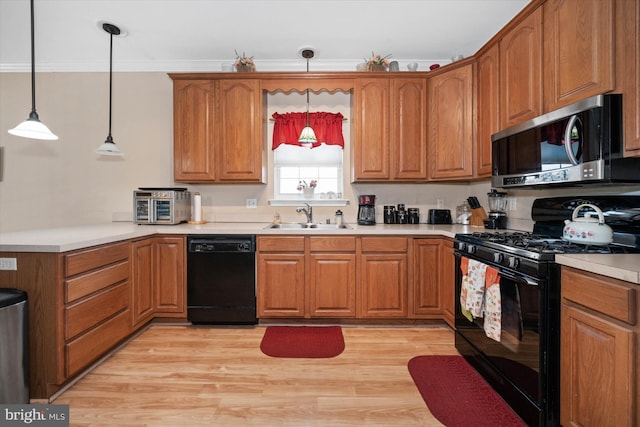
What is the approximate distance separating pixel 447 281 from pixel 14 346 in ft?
9.65

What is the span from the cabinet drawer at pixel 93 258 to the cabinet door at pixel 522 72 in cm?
307

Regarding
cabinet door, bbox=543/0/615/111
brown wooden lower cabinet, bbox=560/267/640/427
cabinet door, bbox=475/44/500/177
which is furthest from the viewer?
cabinet door, bbox=475/44/500/177

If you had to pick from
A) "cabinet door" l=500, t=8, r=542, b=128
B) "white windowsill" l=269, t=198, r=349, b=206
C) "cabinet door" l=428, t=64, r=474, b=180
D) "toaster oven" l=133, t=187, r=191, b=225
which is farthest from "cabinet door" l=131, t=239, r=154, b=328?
"cabinet door" l=500, t=8, r=542, b=128

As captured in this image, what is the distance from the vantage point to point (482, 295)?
186cm

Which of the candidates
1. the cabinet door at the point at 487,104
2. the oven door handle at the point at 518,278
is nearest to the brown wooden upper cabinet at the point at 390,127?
the cabinet door at the point at 487,104

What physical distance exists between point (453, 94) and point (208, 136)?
2.44 metres

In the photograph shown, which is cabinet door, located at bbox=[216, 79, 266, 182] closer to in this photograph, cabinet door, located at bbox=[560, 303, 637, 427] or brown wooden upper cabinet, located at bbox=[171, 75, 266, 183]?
brown wooden upper cabinet, located at bbox=[171, 75, 266, 183]

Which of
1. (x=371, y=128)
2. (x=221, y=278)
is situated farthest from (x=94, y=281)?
(x=371, y=128)

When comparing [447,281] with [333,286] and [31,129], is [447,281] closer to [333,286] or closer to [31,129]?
[333,286]

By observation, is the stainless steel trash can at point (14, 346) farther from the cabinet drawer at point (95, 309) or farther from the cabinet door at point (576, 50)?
the cabinet door at point (576, 50)

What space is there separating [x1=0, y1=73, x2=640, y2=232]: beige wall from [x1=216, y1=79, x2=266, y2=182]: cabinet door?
1.27ft

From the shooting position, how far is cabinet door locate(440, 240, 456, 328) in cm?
257

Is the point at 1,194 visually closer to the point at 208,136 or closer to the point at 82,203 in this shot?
the point at 82,203

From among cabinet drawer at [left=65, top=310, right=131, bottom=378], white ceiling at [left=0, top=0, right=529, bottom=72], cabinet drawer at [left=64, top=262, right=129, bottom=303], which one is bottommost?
cabinet drawer at [left=65, top=310, right=131, bottom=378]
